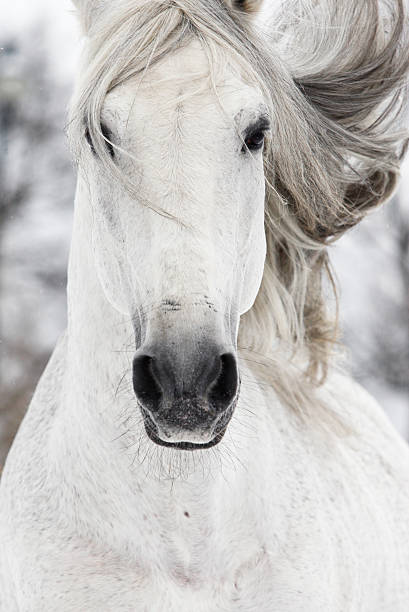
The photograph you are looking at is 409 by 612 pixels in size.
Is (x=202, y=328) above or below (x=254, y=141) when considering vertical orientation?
below

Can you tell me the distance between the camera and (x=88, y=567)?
256 cm

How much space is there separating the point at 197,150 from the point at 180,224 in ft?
0.73

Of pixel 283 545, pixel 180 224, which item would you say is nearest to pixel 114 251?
pixel 180 224

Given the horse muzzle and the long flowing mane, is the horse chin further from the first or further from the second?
the long flowing mane

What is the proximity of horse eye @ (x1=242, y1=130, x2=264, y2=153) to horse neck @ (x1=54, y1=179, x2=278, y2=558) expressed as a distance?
1.79 feet

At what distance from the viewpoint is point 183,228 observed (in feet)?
7.13

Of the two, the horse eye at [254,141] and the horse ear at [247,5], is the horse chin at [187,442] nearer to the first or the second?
the horse eye at [254,141]

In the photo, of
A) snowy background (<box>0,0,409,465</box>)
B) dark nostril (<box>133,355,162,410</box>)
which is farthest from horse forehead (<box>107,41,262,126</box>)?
snowy background (<box>0,0,409,465</box>)

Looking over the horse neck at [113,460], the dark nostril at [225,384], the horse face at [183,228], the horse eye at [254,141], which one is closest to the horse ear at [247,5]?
the horse face at [183,228]

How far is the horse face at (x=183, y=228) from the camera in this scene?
207cm

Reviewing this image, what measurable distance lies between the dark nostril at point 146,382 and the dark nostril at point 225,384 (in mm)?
134

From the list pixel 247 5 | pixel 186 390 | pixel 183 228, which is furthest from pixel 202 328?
pixel 247 5

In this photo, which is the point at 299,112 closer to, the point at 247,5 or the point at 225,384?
the point at 247,5

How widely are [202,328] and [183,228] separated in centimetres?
28
